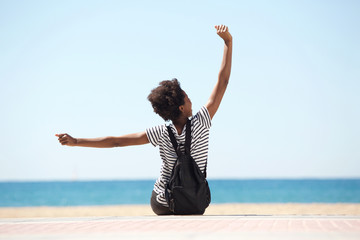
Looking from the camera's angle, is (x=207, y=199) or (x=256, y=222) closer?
(x=256, y=222)

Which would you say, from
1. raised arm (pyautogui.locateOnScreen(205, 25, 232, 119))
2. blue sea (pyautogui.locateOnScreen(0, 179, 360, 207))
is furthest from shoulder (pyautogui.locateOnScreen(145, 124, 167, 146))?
blue sea (pyautogui.locateOnScreen(0, 179, 360, 207))

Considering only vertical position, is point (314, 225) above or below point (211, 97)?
below

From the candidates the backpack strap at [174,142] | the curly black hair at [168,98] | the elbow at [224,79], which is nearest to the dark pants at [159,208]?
the backpack strap at [174,142]

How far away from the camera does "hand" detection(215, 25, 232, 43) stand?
452 cm

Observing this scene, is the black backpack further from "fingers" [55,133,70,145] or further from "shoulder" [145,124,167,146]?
"fingers" [55,133,70,145]

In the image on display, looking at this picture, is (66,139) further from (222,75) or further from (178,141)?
(222,75)

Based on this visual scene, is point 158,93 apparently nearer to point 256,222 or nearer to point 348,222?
point 256,222

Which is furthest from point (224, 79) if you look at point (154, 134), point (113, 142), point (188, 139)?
point (113, 142)

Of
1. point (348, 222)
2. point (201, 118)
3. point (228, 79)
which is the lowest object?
point (348, 222)

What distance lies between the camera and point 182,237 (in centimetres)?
294

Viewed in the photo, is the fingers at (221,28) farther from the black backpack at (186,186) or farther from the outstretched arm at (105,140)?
the outstretched arm at (105,140)

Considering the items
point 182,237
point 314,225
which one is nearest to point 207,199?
point 314,225

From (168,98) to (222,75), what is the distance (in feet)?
1.93

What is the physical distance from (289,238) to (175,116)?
1.83m
